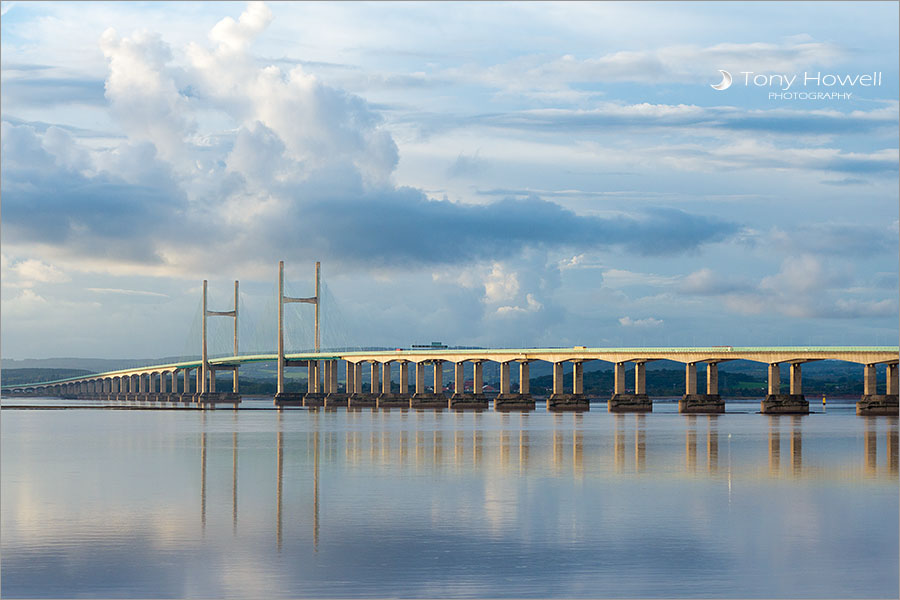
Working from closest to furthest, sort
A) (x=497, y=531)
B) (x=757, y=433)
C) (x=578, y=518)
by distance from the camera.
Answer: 1. (x=497, y=531)
2. (x=578, y=518)
3. (x=757, y=433)

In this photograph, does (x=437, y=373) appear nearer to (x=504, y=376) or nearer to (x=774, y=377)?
(x=504, y=376)

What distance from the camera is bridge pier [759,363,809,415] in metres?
138

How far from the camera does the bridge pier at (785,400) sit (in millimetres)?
137875

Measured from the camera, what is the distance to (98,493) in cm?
3866

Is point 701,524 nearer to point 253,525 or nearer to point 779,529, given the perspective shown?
point 779,529

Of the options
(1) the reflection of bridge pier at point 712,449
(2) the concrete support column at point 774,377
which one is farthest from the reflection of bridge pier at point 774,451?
(2) the concrete support column at point 774,377

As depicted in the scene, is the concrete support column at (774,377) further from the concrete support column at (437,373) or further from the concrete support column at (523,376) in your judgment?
the concrete support column at (437,373)

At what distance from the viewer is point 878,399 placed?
133000 millimetres

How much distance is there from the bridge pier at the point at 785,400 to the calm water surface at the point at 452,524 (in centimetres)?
8204

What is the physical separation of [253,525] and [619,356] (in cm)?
13172

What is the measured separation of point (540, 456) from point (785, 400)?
3527 inches

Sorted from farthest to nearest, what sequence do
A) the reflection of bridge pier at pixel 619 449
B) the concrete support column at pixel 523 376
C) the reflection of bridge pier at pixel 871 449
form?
the concrete support column at pixel 523 376 < the reflection of bridge pier at pixel 619 449 < the reflection of bridge pier at pixel 871 449

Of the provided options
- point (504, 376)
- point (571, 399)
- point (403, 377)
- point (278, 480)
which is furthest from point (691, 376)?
point (278, 480)

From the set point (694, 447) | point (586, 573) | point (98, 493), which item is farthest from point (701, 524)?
point (694, 447)
